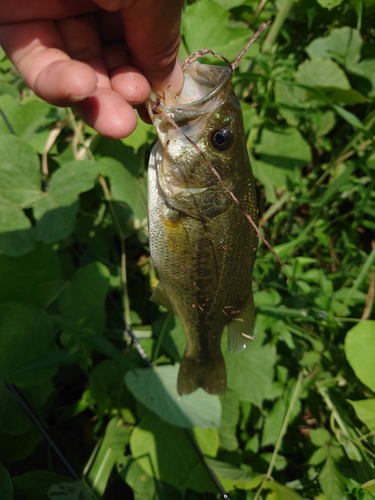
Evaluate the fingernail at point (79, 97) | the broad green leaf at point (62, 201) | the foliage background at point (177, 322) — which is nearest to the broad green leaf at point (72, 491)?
the foliage background at point (177, 322)

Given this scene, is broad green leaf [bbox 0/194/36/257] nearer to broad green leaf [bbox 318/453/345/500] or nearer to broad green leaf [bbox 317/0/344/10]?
broad green leaf [bbox 318/453/345/500]

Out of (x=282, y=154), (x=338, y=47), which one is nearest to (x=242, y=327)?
(x=282, y=154)

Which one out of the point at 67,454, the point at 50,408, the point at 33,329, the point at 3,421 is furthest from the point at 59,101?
the point at 67,454

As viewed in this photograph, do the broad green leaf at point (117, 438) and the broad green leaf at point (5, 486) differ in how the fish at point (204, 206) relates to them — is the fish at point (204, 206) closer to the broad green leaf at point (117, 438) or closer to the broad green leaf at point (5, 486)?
the broad green leaf at point (117, 438)

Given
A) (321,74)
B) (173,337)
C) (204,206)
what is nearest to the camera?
(204,206)

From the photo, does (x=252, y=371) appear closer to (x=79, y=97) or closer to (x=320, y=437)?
(x=320, y=437)

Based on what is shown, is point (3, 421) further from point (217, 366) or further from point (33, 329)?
point (217, 366)
